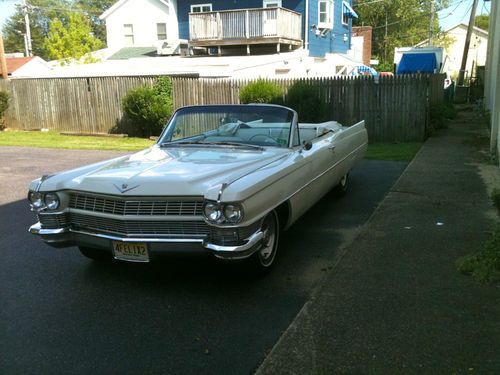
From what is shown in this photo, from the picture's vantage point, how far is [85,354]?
3367 mm

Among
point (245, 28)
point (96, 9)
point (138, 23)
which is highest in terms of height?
point (96, 9)

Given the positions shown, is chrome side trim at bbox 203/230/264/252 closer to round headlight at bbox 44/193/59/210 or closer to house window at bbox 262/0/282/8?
round headlight at bbox 44/193/59/210

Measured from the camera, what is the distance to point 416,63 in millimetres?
25812

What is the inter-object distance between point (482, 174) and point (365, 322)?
21.1 ft

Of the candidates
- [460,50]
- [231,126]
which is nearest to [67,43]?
[231,126]

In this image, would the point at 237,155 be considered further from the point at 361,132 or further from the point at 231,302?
the point at 361,132

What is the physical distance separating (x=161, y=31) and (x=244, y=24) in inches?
318

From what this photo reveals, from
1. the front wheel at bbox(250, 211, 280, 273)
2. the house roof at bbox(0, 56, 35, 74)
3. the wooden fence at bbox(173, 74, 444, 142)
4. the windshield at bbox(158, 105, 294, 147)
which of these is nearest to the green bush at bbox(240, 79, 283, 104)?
the wooden fence at bbox(173, 74, 444, 142)

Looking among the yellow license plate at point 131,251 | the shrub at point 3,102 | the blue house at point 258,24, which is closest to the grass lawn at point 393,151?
the yellow license plate at point 131,251

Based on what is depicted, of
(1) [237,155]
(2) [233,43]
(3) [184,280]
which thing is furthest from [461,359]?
(2) [233,43]

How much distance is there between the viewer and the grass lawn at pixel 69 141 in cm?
1472

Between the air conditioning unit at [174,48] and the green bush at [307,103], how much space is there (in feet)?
44.7

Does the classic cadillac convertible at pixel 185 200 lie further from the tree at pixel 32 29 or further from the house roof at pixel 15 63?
the tree at pixel 32 29

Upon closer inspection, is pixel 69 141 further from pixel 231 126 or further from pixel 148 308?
pixel 148 308
